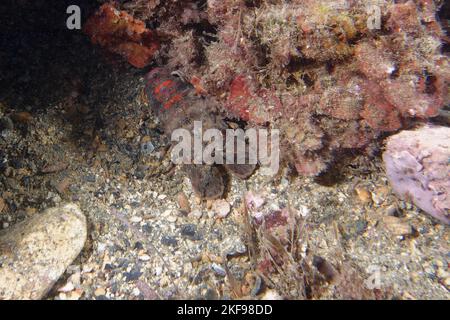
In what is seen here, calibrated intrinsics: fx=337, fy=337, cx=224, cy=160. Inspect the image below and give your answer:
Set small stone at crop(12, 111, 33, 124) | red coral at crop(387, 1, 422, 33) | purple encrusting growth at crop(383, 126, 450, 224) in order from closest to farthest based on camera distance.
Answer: red coral at crop(387, 1, 422, 33)
purple encrusting growth at crop(383, 126, 450, 224)
small stone at crop(12, 111, 33, 124)

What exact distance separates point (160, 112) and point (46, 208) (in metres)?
1.50

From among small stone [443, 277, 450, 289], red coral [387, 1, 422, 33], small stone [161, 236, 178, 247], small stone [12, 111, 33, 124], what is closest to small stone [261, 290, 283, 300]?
small stone [161, 236, 178, 247]

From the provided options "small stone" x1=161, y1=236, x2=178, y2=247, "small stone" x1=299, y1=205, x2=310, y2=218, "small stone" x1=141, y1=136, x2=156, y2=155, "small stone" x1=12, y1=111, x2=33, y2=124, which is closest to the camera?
"small stone" x1=161, y1=236, x2=178, y2=247

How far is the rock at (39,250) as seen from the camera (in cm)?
277

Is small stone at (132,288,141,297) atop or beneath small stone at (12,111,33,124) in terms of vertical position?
beneath

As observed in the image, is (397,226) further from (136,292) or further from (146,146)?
(146,146)

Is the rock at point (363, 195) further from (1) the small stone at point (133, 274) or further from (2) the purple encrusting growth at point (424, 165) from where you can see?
(1) the small stone at point (133, 274)

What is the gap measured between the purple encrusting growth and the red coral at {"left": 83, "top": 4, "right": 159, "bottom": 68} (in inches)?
109

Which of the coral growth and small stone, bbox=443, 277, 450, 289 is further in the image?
small stone, bbox=443, 277, 450, 289

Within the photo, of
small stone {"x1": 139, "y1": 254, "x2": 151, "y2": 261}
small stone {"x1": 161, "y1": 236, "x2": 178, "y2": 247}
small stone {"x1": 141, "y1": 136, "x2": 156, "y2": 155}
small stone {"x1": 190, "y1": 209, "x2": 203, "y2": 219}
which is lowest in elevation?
small stone {"x1": 139, "y1": 254, "x2": 151, "y2": 261}

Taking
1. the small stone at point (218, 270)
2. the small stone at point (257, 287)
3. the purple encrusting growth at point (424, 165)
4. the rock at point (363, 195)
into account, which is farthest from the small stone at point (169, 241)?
the purple encrusting growth at point (424, 165)

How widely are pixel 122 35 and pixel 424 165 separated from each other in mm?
3364

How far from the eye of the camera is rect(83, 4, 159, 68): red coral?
375 cm

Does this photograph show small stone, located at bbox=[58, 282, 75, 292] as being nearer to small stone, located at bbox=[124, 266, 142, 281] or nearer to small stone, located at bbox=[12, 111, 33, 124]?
small stone, located at bbox=[124, 266, 142, 281]
